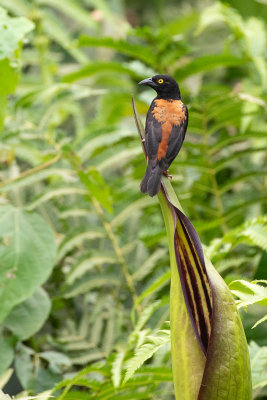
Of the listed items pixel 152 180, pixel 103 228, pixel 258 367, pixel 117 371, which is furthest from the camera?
pixel 103 228

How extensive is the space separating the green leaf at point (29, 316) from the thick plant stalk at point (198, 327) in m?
0.55

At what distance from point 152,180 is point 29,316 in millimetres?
671

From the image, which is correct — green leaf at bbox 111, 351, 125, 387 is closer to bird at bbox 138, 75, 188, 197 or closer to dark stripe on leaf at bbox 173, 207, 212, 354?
dark stripe on leaf at bbox 173, 207, 212, 354

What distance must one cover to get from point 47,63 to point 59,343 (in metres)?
1.08

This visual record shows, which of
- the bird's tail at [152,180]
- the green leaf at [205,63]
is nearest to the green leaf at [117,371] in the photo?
the bird's tail at [152,180]

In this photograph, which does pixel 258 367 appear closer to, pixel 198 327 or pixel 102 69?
pixel 198 327

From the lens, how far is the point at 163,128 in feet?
1.69

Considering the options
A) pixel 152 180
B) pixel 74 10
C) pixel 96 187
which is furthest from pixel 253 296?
pixel 74 10

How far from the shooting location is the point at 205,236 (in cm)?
136

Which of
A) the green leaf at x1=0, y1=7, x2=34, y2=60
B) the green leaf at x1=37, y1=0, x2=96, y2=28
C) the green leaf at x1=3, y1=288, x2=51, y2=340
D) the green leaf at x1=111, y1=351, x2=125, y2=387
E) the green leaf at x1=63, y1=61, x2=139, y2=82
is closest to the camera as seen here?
the green leaf at x1=111, y1=351, x2=125, y2=387

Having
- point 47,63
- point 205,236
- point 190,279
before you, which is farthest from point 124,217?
point 47,63

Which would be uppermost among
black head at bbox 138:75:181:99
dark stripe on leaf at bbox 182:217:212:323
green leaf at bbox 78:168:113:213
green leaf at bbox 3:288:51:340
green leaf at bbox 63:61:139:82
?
green leaf at bbox 63:61:139:82

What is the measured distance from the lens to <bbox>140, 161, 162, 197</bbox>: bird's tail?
0.48 metres

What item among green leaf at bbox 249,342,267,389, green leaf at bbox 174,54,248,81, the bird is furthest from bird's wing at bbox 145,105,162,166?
green leaf at bbox 174,54,248,81
